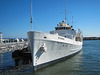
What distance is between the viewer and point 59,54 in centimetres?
1415

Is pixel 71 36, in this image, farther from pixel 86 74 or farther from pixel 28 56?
pixel 86 74

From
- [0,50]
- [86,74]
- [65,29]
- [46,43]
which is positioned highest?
[65,29]

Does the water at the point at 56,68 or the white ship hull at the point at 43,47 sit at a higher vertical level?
the white ship hull at the point at 43,47

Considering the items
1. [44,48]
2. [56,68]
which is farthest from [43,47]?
[56,68]

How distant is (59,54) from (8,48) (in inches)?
444

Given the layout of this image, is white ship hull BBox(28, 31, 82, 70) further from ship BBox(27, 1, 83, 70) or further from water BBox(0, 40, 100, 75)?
water BBox(0, 40, 100, 75)

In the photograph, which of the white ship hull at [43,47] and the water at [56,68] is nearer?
the water at [56,68]

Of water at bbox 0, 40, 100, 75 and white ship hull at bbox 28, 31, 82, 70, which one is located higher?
white ship hull at bbox 28, 31, 82, 70

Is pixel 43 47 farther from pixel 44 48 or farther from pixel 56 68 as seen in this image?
pixel 56 68

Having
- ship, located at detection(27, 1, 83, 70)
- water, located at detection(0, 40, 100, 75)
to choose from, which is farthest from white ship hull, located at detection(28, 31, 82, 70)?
water, located at detection(0, 40, 100, 75)

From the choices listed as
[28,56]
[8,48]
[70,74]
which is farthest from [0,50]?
[70,74]

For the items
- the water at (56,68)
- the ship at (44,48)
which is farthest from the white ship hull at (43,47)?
the water at (56,68)

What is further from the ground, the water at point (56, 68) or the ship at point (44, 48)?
the ship at point (44, 48)

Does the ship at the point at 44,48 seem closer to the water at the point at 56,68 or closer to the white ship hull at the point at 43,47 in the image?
the white ship hull at the point at 43,47
